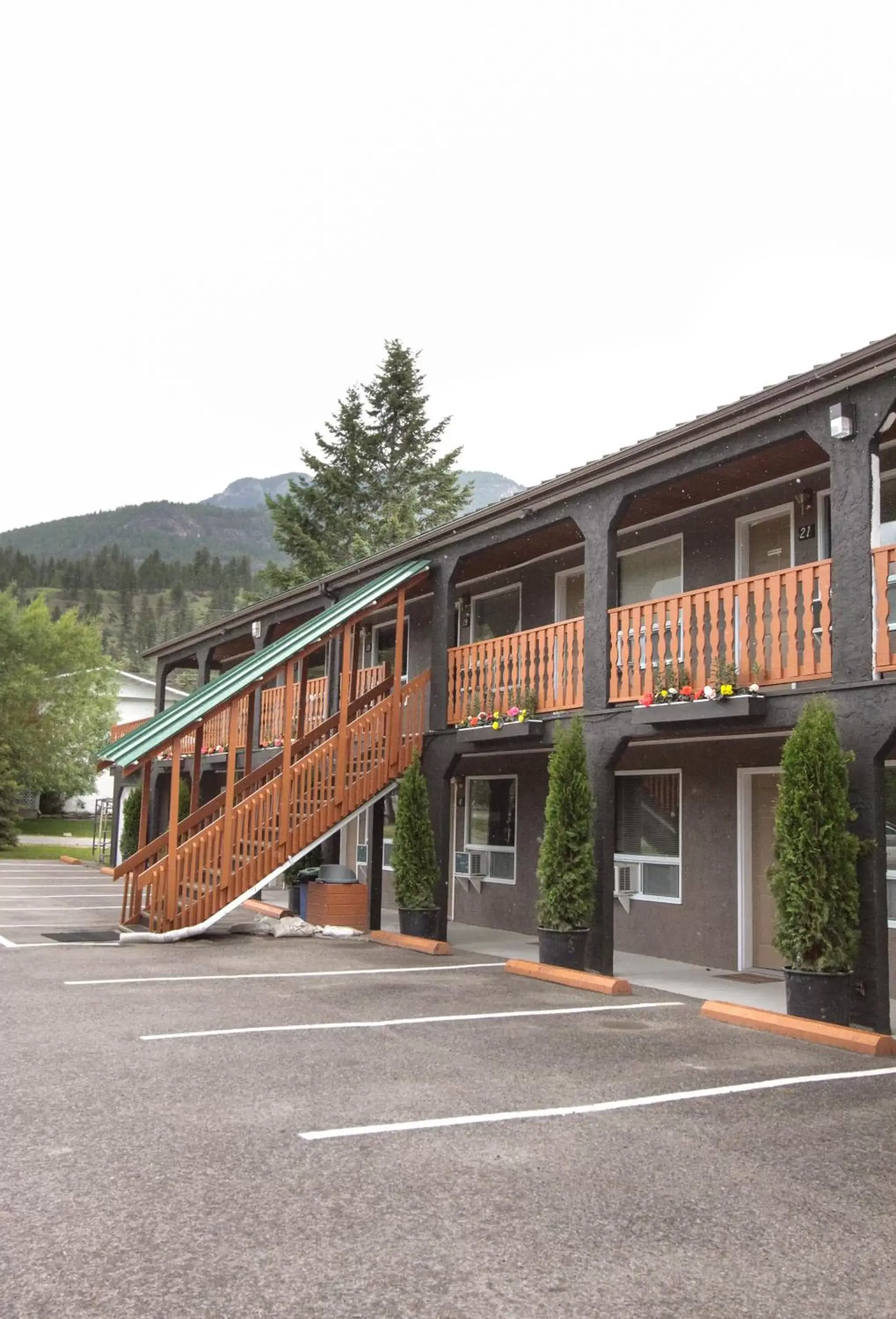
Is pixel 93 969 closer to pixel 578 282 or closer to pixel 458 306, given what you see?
pixel 578 282

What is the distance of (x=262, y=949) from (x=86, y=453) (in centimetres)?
20032

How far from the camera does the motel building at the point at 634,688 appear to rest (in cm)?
818

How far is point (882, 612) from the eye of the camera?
7945mm

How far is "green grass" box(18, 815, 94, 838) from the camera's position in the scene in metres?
43.9

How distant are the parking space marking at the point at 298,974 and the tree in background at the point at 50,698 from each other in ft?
98.9

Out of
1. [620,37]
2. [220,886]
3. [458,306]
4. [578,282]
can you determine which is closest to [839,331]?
[458,306]

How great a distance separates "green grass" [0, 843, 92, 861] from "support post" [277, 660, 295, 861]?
58.7 feet

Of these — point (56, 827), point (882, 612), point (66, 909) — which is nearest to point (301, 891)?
point (66, 909)

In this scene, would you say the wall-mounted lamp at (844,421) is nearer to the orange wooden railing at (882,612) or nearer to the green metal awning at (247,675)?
the orange wooden railing at (882,612)

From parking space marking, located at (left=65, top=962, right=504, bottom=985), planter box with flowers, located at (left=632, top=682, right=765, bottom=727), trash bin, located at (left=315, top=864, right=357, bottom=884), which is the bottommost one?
parking space marking, located at (left=65, top=962, right=504, bottom=985)

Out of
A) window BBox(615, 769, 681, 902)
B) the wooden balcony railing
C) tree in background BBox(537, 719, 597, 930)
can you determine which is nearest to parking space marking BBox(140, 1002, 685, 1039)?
tree in background BBox(537, 719, 597, 930)

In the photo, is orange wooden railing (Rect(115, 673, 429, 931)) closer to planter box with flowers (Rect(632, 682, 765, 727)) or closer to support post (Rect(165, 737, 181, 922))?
support post (Rect(165, 737, 181, 922))

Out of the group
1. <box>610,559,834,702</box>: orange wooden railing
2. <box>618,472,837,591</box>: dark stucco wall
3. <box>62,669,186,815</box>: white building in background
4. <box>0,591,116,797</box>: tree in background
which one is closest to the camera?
<box>610,559,834,702</box>: orange wooden railing

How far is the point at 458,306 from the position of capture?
1930 inches
